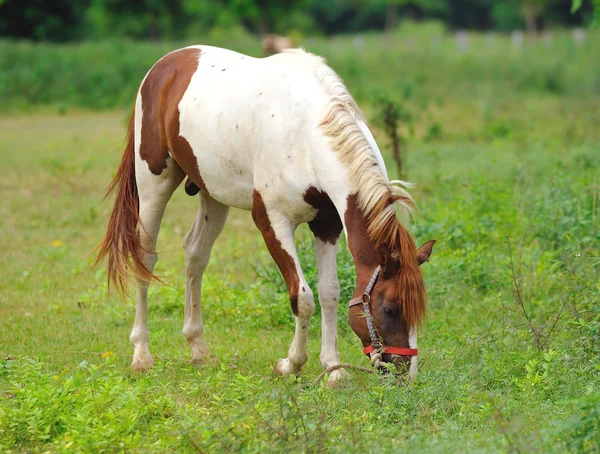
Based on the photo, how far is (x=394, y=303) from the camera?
451 centimetres

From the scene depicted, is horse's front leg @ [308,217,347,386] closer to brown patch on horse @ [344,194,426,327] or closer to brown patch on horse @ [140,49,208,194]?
brown patch on horse @ [344,194,426,327]

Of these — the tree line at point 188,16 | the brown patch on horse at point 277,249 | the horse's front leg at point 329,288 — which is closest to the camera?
the brown patch on horse at point 277,249

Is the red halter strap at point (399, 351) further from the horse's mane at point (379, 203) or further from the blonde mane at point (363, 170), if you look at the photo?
the blonde mane at point (363, 170)

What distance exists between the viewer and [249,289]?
7.12m

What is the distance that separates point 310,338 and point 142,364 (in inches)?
49.4

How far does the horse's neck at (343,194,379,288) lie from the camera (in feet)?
15.0

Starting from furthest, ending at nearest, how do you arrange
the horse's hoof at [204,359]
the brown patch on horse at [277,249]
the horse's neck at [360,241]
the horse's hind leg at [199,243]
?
the horse's hind leg at [199,243] < the horse's hoof at [204,359] < the brown patch on horse at [277,249] < the horse's neck at [360,241]

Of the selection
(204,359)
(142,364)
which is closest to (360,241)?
(204,359)

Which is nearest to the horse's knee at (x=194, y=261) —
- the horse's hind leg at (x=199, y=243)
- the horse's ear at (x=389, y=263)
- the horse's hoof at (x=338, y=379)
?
the horse's hind leg at (x=199, y=243)

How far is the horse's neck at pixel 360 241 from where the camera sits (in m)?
4.59

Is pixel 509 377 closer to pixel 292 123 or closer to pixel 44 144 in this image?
Answer: pixel 292 123

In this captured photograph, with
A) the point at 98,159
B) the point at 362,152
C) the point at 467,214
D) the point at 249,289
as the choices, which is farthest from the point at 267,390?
the point at 98,159

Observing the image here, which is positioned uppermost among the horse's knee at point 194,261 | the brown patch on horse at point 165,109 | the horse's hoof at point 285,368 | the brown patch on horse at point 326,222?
the brown patch on horse at point 165,109

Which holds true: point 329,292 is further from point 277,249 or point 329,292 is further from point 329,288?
point 277,249
